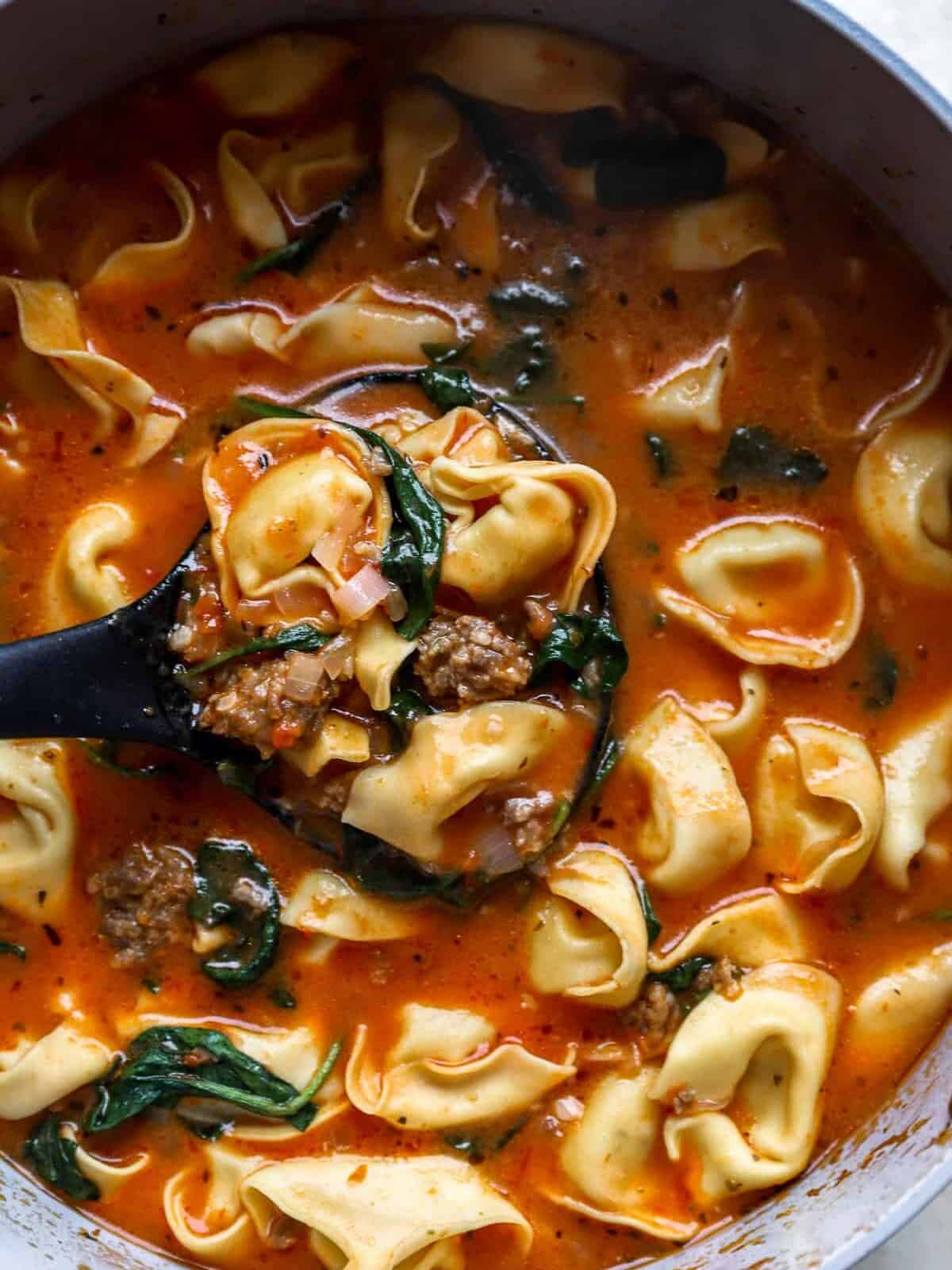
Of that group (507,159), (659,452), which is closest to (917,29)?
(507,159)

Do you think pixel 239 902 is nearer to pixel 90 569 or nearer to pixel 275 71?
pixel 90 569

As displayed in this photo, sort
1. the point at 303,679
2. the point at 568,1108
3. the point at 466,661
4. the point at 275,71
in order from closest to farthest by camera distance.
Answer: the point at 303,679 < the point at 466,661 < the point at 275,71 < the point at 568,1108

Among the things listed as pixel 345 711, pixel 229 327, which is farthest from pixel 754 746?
pixel 229 327

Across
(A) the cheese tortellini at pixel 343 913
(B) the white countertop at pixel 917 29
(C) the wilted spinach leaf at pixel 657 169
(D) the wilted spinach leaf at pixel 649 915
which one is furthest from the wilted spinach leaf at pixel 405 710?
(B) the white countertop at pixel 917 29

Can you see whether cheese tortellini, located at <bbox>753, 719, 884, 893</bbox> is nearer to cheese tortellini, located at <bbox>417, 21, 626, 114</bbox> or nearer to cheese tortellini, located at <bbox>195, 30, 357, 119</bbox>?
cheese tortellini, located at <bbox>417, 21, 626, 114</bbox>

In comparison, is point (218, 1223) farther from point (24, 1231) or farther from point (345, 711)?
point (345, 711)

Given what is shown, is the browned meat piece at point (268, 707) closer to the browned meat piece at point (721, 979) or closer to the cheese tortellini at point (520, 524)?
the cheese tortellini at point (520, 524)

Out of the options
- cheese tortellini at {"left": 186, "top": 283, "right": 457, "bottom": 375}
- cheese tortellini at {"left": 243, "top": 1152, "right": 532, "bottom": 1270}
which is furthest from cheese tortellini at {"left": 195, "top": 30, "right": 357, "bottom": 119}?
cheese tortellini at {"left": 243, "top": 1152, "right": 532, "bottom": 1270}
